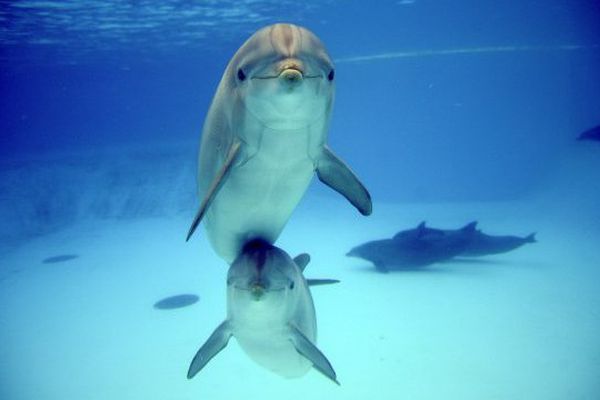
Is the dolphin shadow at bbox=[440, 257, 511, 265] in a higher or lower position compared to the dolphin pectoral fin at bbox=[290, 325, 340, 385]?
lower

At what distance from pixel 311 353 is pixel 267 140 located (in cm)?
215

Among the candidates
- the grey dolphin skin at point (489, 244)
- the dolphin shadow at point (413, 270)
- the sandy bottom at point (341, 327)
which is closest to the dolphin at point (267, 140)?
the sandy bottom at point (341, 327)

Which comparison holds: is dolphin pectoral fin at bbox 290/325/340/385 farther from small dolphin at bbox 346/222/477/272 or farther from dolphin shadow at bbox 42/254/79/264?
dolphin shadow at bbox 42/254/79/264

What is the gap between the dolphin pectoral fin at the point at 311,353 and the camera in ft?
14.4

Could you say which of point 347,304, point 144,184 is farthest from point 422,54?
point 347,304

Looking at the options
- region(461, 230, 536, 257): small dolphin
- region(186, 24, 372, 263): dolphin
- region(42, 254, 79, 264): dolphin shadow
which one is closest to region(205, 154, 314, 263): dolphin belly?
region(186, 24, 372, 263): dolphin

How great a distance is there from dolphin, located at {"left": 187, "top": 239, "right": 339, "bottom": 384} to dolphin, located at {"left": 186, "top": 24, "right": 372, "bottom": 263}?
0.29m

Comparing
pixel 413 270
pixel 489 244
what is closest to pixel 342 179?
pixel 413 270

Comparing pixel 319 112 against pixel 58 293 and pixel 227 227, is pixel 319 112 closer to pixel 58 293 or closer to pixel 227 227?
pixel 227 227

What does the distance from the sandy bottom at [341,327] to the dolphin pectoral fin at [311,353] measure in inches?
152

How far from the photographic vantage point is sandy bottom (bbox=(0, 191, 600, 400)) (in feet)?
27.1

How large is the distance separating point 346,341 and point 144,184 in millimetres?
21181

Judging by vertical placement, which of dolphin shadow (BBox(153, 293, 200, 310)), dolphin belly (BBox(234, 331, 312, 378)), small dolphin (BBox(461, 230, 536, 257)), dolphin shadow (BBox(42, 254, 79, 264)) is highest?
dolphin belly (BBox(234, 331, 312, 378))

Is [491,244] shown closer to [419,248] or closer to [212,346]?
[419,248]
